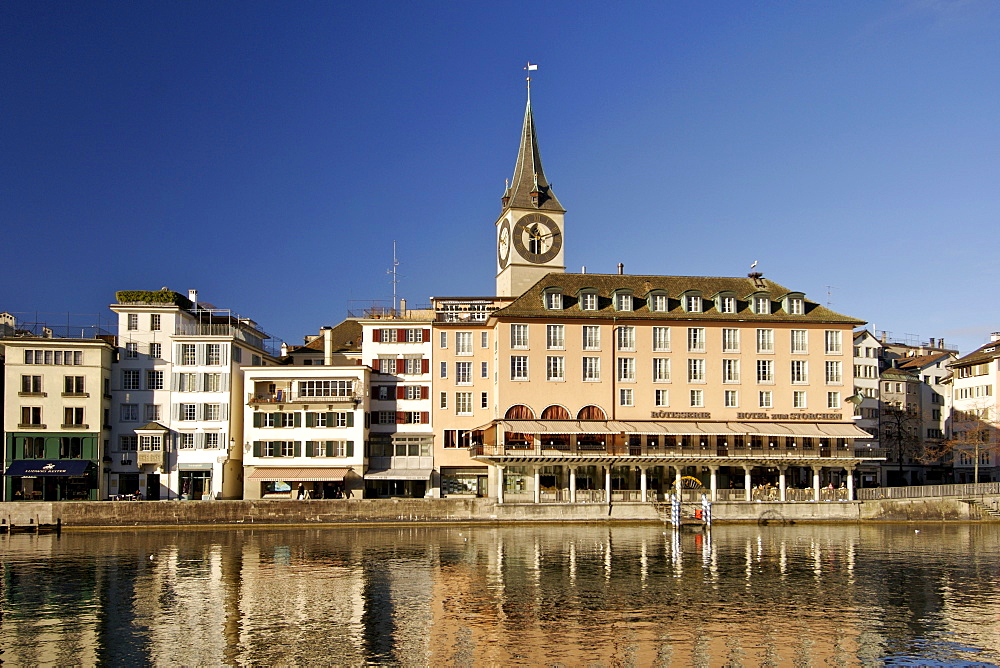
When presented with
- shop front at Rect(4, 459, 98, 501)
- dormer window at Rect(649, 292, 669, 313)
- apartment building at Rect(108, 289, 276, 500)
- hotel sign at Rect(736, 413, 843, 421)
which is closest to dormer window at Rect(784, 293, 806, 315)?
hotel sign at Rect(736, 413, 843, 421)

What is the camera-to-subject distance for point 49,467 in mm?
90312

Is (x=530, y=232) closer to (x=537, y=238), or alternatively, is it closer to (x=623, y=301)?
(x=537, y=238)

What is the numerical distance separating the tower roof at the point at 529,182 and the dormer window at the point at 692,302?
24.0m

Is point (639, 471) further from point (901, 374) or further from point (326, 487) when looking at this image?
point (901, 374)

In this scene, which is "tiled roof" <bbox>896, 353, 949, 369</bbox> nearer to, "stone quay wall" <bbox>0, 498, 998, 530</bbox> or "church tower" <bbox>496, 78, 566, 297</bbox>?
"stone quay wall" <bbox>0, 498, 998, 530</bbox>

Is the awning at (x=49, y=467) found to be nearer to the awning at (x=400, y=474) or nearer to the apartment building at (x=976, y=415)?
the awning at (x=400, y=474)

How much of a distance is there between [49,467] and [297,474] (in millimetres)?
21088

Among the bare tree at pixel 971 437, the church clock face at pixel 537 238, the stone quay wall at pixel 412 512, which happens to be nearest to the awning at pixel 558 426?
the stone quay wall at pixel 412 512

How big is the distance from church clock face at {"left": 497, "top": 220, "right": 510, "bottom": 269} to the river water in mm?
46467

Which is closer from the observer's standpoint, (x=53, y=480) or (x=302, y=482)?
(x=53, y=480)

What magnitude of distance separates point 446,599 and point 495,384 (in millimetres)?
48261

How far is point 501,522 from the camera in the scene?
8594 cm

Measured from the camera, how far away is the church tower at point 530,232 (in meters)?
113

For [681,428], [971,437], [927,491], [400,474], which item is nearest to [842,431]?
[927,491]
